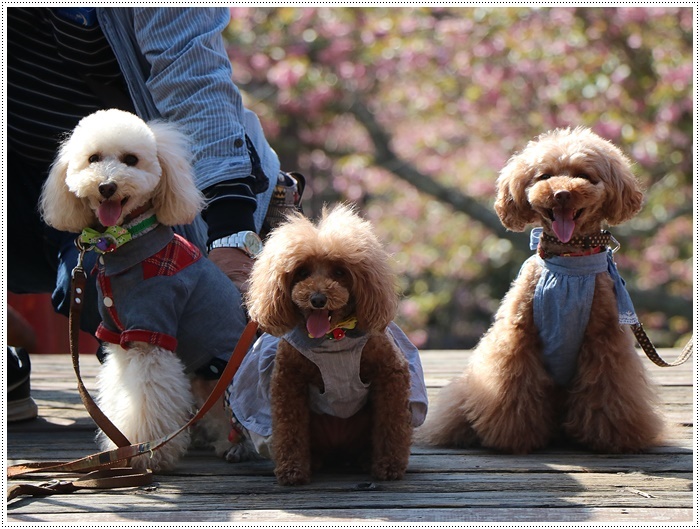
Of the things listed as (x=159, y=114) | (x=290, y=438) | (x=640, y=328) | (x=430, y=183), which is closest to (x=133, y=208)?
(x=159, y=114)

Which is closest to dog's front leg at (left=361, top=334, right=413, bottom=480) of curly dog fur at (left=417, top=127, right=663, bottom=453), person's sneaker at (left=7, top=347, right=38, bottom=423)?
curly dog fur at (left=417, top=127, right=663, bottom=453)

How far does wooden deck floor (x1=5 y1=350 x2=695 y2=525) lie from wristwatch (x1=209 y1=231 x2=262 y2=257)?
0.63 metres

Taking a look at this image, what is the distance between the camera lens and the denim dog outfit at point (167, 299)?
7.82ft

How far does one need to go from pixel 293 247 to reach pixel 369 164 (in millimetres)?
5509

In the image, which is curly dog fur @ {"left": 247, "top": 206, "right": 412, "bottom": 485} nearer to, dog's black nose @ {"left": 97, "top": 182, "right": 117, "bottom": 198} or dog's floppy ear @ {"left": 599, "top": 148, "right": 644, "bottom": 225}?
dog's black nose @ {"left": 97, "top": 182, "right": 117, "bottom": 198}

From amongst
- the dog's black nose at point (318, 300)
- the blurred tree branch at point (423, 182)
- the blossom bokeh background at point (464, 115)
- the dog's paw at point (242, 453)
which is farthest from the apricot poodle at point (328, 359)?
the blurred tree branch at point (423, 182)

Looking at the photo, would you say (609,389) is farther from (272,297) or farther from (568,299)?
(272,297)

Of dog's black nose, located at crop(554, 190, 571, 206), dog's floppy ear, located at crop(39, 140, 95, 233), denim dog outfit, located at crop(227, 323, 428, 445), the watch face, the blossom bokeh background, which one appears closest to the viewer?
denim dog outfit, located at crop(227, 323, 428, 445)

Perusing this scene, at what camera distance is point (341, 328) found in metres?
2.12

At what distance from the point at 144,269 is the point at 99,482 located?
581mm

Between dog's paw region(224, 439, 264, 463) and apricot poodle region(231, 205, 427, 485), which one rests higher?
apricot poodle region(231, 205, 427, 485)

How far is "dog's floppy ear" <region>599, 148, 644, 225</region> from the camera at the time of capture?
236 centimetres

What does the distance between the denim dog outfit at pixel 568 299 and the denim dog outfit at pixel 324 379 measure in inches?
16.2

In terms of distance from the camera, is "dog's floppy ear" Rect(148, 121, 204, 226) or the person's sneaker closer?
"dog's floppy ear" Rect(148, 121, 204, 226)
